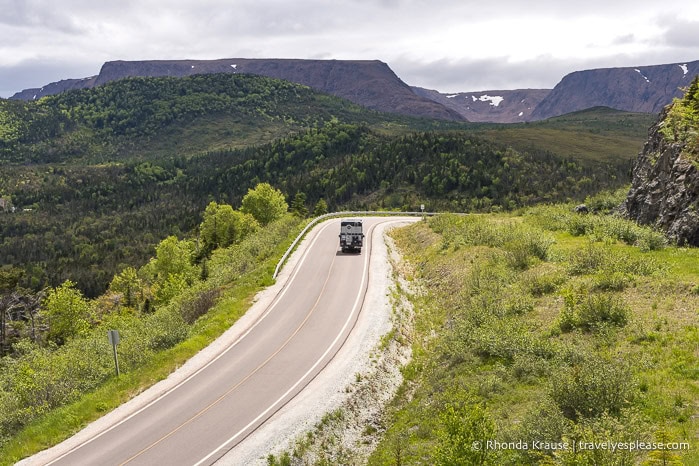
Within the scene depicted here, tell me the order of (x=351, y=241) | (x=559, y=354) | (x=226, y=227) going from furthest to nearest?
1. (x=226, y=227)
2. (x=351, y=241)
3. (x=559, y=354)

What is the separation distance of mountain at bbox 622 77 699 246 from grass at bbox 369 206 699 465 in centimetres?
307

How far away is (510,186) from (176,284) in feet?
277

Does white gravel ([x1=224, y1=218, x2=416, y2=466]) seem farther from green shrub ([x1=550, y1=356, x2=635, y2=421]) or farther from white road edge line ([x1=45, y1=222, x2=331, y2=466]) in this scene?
green shrub ([x1=550, y1=356, x2=635, y2=421])

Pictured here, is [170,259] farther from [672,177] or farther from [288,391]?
[672,177]

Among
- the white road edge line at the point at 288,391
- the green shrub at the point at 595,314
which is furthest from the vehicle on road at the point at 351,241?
the green shrub at the point at 595,314

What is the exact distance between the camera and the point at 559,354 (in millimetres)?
17625

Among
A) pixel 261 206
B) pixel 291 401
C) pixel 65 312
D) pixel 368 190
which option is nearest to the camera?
pixel 291 401

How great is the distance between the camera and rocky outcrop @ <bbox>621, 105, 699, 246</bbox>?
100 feet

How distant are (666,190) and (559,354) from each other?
86.0ft

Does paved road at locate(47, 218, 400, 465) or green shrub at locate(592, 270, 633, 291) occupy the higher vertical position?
green shrub at locate(592, 270, 633, 291)

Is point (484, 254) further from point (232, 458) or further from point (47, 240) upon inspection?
point (47, 240)

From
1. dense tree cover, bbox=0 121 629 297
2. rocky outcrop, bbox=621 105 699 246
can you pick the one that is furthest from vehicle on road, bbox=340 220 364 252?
dense tree cover, bbox=0 121 629 297

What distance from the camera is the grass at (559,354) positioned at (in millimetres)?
12180

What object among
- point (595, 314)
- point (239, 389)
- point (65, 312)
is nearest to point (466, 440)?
point (595, 314)
